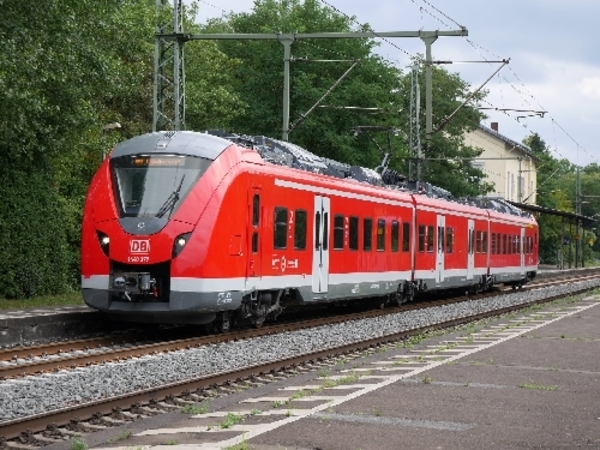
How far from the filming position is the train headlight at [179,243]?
60.8 ft

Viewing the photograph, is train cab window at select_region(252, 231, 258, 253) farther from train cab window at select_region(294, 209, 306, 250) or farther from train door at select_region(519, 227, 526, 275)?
train door at select_region(519, 227, 526, 275)

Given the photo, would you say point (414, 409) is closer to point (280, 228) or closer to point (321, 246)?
point (280, 228)

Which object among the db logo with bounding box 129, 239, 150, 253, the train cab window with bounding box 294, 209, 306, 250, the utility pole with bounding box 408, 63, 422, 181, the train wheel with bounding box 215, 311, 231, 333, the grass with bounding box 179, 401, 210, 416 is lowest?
the grass with bounding box 179, 401, 210, 416

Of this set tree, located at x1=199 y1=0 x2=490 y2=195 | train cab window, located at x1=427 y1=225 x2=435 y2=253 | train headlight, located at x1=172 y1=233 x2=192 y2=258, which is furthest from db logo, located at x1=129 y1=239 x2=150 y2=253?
tree, located at x1=199 y1=0 x2=490 y2=195

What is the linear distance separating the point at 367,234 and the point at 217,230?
28.1 ft

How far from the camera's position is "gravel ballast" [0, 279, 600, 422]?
12.0m

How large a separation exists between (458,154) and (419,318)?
157ft

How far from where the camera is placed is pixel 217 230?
1877cm

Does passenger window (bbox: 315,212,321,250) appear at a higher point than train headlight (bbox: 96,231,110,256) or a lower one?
higher

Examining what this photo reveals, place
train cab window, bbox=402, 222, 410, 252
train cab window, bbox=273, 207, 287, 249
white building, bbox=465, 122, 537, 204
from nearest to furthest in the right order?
train cab window, bbox=273, 207, 287, 249, train cab window, bbox=402, 222, 410, 252, white building, bbox=465, 122, 537, 204

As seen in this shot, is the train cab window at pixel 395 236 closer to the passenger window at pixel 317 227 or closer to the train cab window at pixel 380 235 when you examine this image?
the train cab window at pixel 380 235

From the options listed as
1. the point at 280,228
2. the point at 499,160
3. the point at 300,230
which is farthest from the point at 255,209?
the point at 499,160

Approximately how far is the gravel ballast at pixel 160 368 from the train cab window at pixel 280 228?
166 centimetres

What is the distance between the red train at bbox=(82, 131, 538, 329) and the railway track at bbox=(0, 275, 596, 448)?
747 mm
